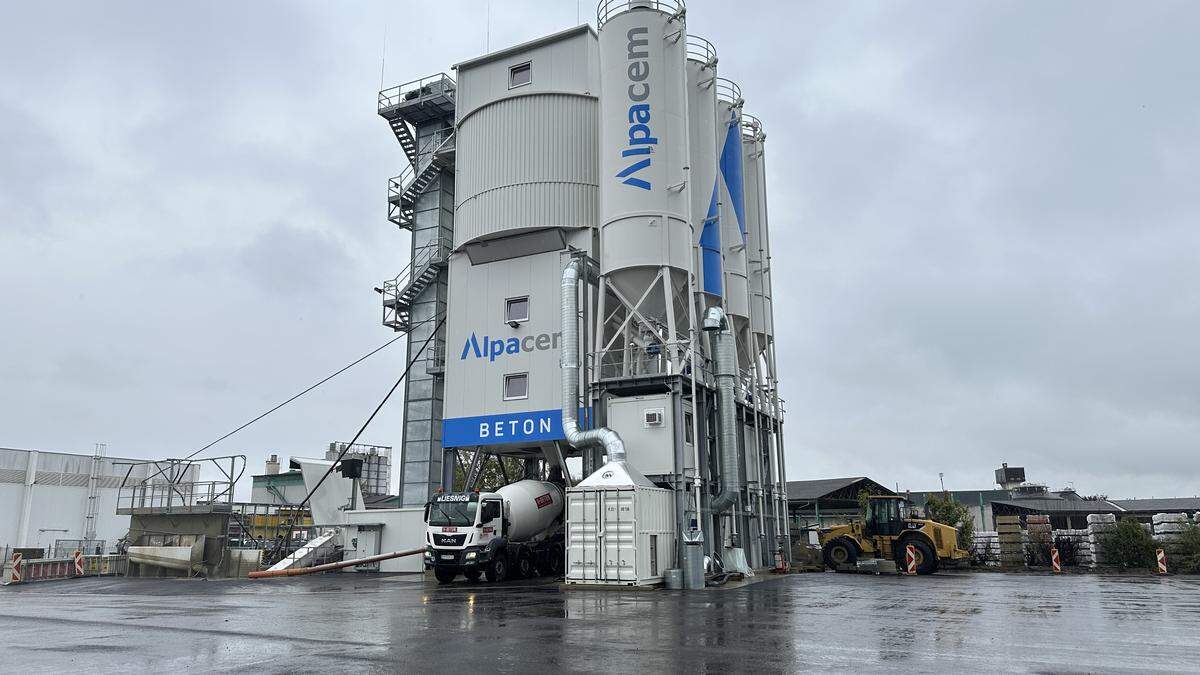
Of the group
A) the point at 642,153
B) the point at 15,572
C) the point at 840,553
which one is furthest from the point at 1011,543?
the point at 15,572

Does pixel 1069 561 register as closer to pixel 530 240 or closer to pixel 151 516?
pixel 530 240

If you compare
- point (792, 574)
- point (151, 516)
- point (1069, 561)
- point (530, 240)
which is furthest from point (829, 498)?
point (151, 516)

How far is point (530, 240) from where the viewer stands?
98.4 ft

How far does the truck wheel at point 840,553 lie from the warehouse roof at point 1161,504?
140 feet

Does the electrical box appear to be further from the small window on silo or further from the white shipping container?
the small window on silo

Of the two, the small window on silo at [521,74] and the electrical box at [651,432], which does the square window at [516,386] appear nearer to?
the electrical box at [651,432]

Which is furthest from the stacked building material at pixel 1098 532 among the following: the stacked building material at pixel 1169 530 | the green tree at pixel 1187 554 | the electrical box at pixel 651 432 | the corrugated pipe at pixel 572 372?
the corrugated pipe at pixel 572 372

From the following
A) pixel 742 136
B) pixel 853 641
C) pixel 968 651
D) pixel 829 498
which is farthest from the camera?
pixel 829 498

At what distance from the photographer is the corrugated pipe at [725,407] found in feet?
83.8

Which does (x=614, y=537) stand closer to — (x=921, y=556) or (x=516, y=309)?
(x=516, y=309)

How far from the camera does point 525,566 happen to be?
84.9 feet

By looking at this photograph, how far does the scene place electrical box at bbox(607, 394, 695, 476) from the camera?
24.4 meters

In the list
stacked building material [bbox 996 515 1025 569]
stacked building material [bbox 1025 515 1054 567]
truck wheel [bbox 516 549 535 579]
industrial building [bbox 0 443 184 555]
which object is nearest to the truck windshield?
truck wheel [bbox 516 549 535 579]

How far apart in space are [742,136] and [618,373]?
1436 centimetres
